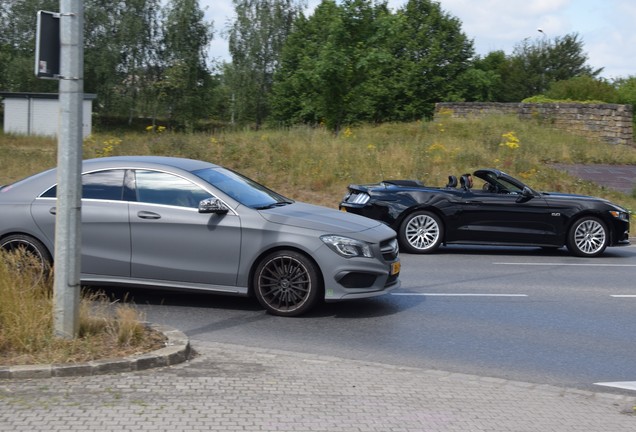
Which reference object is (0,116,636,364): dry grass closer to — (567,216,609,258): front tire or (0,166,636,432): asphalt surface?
(567,216,609,258): front tire

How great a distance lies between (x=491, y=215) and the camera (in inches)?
589

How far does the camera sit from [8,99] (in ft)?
156

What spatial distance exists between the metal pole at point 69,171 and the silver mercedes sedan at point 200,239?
7.71 feet

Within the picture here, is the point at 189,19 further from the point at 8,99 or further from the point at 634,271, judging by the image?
the point at 634,271

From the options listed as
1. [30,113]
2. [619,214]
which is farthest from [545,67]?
[619,214]

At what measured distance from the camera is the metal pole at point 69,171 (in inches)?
255

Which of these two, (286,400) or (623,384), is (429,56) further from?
(286,400)

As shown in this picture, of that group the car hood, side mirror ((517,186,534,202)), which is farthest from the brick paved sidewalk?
side mirror ((517,186,534,202))

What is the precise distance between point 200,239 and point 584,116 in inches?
1057

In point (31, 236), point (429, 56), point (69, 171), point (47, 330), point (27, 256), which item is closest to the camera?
point (69, 171)

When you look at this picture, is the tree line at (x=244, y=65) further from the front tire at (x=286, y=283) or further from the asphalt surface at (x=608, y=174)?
the front tire at (x=286, y=283)

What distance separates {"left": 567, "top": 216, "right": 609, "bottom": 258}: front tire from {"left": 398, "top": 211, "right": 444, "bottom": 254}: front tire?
2432 mm

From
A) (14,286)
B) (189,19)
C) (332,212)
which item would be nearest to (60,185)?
(14,286)

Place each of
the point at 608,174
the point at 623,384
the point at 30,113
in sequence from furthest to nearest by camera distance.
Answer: the point at 30,113
the point at 608,174
the point at 623,384
